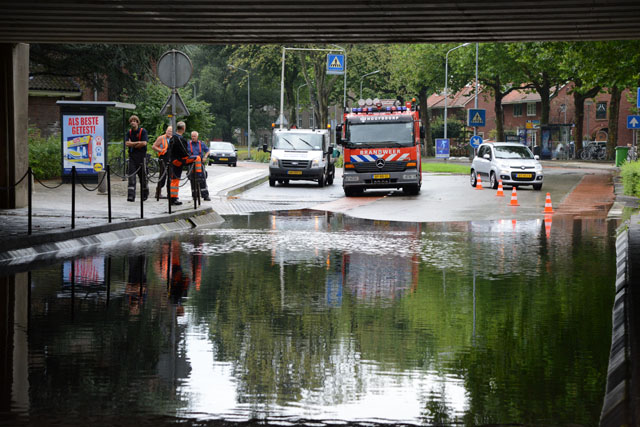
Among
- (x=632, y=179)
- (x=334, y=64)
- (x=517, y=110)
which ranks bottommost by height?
(x=632, y=179)

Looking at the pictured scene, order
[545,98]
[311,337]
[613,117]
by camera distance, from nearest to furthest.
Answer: [311,337]
[613,117]
[545,98]

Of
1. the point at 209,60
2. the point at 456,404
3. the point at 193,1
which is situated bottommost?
the point at 456,404

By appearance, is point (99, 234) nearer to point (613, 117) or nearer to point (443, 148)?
point (443, 148)

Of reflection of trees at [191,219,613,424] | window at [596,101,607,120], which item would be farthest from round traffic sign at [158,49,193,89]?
window at [596,101,607,120]

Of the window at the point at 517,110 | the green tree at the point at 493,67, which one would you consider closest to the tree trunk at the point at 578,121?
the green tree at the point at 493,67

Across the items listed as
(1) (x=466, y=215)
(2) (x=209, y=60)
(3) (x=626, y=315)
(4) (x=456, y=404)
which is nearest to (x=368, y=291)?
(3) (x=626, y=315)

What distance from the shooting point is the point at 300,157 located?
3544cm

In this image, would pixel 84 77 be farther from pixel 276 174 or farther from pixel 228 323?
pixel 228 323

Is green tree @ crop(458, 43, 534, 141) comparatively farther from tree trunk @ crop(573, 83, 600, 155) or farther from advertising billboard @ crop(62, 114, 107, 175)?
advertising billboard @ crop(62, 114, 107, 175)

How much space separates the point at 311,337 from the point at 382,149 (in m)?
22.6

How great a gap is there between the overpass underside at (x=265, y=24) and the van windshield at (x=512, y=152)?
13366 millimetres

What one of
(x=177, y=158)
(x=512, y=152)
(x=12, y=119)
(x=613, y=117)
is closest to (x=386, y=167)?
A: (x=512, y=152)

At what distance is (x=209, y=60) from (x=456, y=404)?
107554 mm

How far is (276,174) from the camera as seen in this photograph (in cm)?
3547
